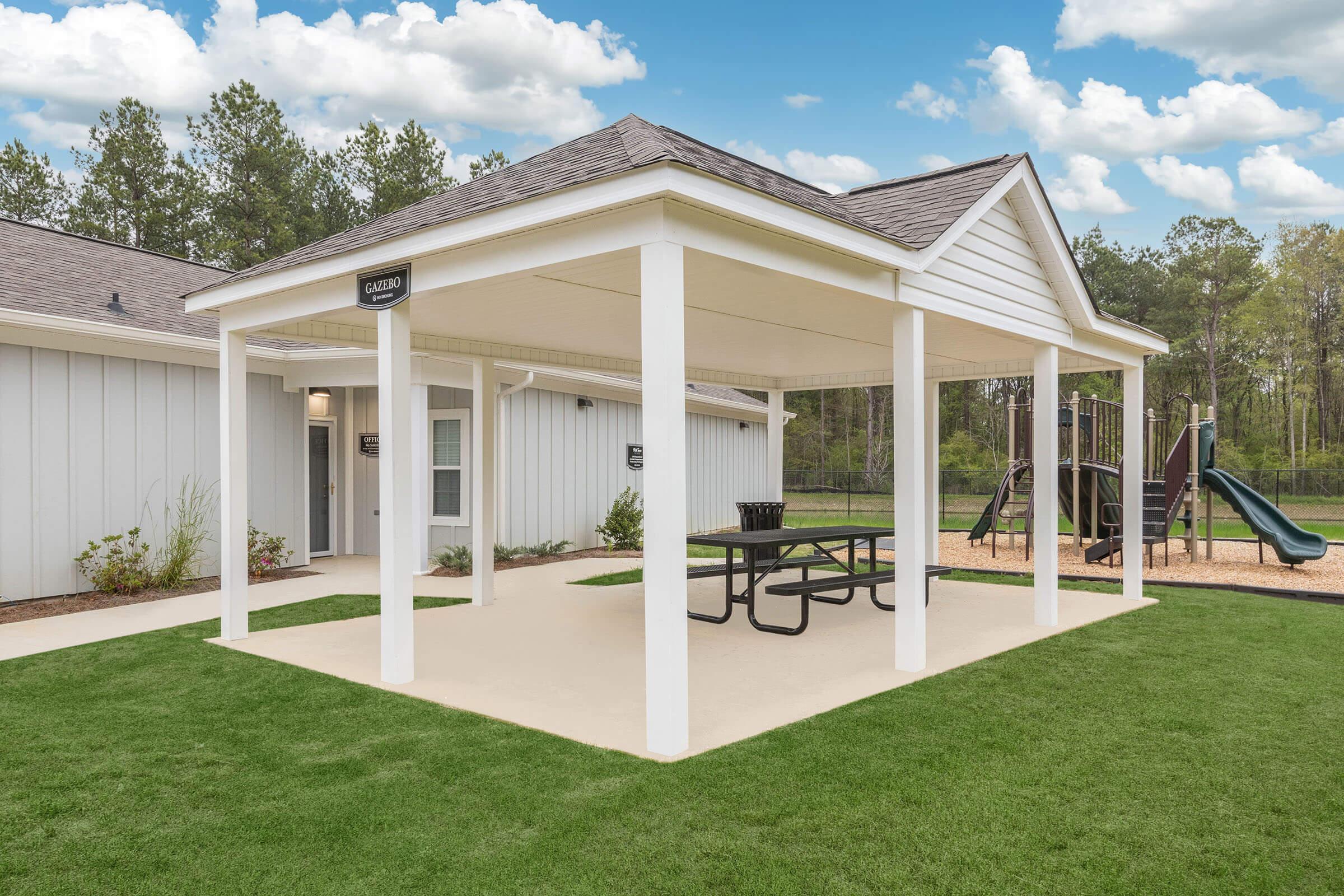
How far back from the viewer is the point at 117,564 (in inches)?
341

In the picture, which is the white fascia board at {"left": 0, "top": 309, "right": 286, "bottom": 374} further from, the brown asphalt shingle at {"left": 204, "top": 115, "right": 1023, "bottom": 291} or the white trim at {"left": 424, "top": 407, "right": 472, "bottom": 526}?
the brown asphalt shingle at {"left": 204, "top": 115, "right": 1023, "bottom": 291}

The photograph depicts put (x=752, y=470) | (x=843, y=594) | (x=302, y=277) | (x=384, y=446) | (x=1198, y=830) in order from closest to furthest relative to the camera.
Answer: (x=1198, y=830) < (x=384, y=446) < (x=302, y=277) < (x=843, y=594) < (x=752, y=470)

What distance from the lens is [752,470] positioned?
19.4m

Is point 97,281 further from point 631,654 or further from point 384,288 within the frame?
point 631,654

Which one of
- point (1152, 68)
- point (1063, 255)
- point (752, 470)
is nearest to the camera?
point (1063, 255)

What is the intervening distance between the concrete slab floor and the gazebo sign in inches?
95.4

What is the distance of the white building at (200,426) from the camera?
8164 mm

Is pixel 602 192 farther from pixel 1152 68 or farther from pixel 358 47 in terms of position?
pixel 1152 68

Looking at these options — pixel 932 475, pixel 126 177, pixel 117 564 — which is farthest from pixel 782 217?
pixel 126 177

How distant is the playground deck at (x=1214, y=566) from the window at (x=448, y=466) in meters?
6.88

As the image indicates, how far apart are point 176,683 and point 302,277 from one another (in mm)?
2804

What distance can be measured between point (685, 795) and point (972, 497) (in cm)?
2478

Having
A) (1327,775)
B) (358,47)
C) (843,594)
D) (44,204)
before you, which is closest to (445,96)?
(358,47)

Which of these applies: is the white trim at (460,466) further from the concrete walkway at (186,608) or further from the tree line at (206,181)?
the tree line at (206,181)
